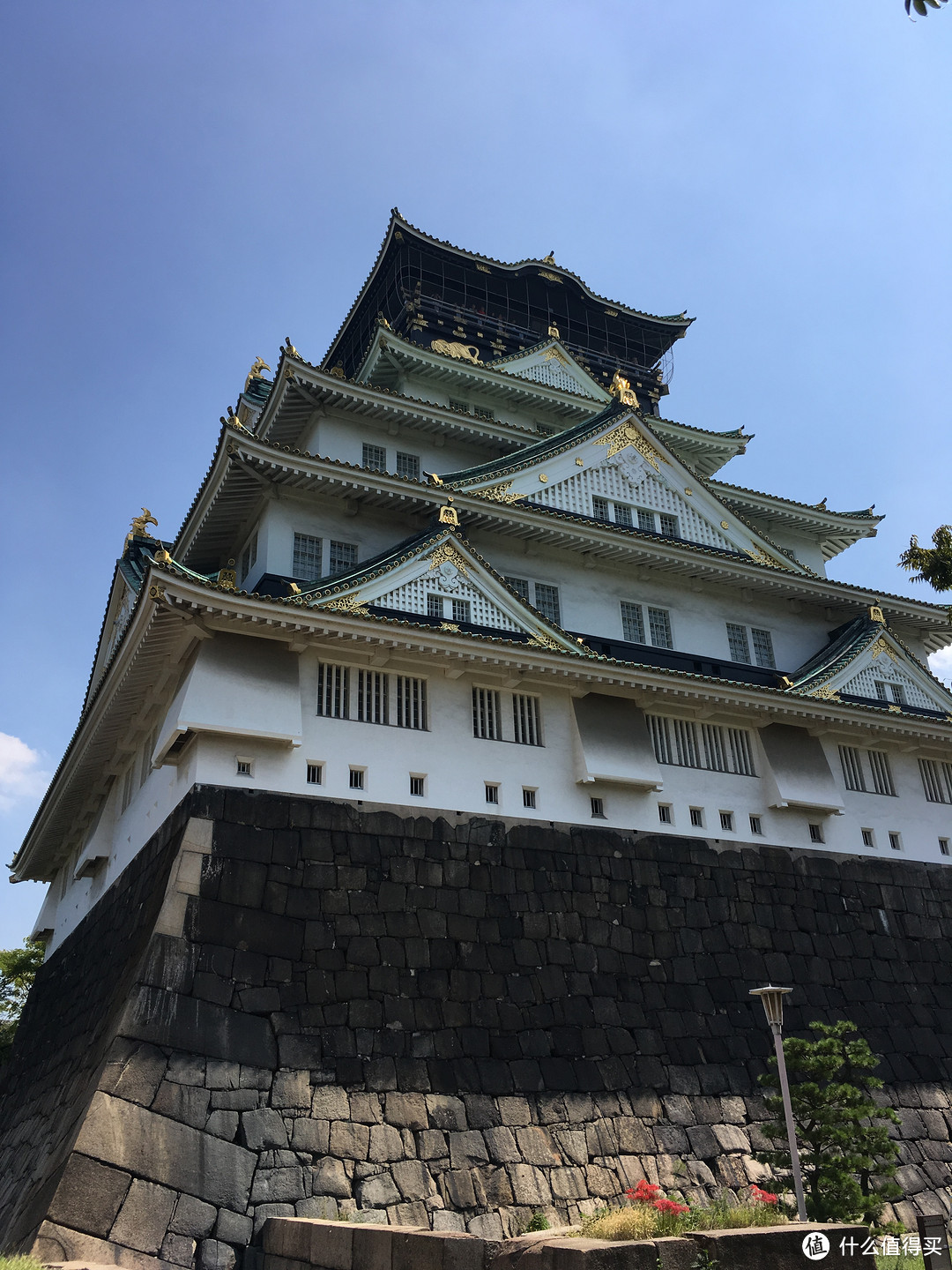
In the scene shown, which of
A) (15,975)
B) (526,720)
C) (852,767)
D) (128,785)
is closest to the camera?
(526,720)

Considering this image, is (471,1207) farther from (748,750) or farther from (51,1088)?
(748,750)

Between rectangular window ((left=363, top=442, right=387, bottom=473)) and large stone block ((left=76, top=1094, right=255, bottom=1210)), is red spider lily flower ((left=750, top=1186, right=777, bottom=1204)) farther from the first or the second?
rectangular window ((left=363, top=442, right=387, bottom=473))

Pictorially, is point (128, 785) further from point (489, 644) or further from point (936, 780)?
point (936, 780)

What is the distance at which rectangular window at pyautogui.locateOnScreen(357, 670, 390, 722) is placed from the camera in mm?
17969

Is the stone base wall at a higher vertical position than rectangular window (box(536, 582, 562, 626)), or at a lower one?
lower

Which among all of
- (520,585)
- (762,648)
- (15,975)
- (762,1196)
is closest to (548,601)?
(520,585)

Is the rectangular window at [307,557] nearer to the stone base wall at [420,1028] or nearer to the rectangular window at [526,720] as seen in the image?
the rectangular window at [526,720]

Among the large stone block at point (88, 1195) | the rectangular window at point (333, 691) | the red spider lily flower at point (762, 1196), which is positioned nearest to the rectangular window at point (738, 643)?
the rectangular window at point (333, 691)

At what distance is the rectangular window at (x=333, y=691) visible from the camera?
1766 cm

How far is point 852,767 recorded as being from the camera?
22891 millimetres

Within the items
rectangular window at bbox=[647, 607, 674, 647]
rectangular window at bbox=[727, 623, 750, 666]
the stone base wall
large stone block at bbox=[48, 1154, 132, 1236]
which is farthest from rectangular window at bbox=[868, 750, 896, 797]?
large stone block at bbox=[48, 1154, 132, 1236]

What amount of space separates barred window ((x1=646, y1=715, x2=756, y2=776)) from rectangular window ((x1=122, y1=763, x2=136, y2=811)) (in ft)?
34.5

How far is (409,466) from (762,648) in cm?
971

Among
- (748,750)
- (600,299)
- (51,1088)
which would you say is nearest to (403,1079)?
(51,1088)
